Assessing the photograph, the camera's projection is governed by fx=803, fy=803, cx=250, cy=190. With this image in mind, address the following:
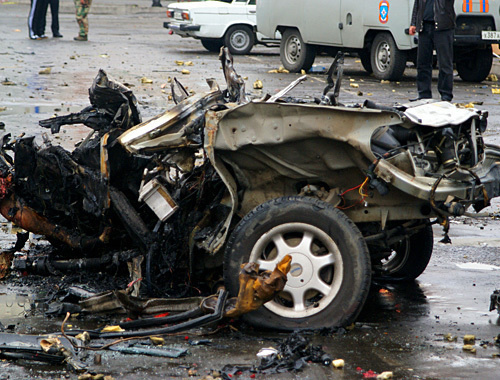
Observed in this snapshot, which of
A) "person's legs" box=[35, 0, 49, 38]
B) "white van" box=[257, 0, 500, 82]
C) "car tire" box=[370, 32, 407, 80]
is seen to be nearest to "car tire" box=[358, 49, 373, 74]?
"white van" box=[257, 0, 500, 82]

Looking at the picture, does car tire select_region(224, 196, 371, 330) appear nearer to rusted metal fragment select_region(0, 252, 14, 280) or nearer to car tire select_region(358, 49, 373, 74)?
rusted metal fragment select_region(0, 252, 14, 280)

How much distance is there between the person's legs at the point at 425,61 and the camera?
1052 cm

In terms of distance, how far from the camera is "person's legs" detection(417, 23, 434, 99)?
1052 cm

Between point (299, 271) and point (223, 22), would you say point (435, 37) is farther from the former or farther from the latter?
point (223, 22)

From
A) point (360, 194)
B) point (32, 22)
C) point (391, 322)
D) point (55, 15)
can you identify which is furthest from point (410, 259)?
point (55, 15)

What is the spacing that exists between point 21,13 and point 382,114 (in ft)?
108

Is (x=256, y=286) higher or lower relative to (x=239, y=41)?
lower

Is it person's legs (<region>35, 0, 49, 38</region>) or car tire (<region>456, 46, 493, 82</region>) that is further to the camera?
person's legs (<region>35, 0, 49, 38</region>)

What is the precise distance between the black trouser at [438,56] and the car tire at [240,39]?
1223 centimetres

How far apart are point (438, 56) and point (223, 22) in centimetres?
1226

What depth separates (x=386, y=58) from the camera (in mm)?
16375

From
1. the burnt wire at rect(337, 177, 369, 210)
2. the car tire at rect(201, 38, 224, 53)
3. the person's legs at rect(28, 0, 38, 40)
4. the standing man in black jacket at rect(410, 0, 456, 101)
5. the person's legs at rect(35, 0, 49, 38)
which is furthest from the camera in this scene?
the person's legs at rect(35, 0, 49, 38)

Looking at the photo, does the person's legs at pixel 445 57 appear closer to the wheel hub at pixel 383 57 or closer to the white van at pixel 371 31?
the white van at pixel 371 31

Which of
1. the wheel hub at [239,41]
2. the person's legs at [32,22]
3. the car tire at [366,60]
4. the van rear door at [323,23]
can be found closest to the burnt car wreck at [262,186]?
the van rear door at [323,23]
